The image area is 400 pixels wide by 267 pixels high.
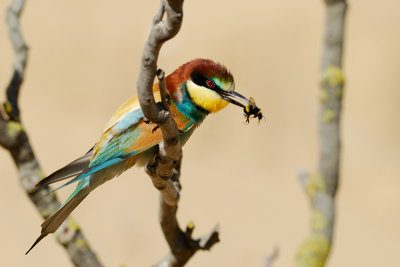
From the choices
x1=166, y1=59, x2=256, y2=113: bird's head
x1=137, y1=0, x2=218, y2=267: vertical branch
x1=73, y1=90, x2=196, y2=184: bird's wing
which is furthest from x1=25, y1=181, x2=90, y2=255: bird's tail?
x1=166, y1=59, x2=256, y2=113: bird's head

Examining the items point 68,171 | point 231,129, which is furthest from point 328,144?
point 231,129

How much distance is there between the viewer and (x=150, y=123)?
7.77 feet

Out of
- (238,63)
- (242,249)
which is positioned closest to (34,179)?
(242,249)

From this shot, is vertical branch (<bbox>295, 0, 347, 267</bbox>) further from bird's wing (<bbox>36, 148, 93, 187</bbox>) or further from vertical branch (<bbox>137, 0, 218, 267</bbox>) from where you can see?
bird's wing (<bbox>36, 148, 93, 187</bbox>)

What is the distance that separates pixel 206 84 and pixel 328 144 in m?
0.59

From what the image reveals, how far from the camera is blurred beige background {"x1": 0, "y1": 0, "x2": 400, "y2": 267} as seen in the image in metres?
5.50

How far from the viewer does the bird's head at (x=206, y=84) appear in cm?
234

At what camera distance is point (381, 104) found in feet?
22.2

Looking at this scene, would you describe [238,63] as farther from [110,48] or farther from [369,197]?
[369,197]

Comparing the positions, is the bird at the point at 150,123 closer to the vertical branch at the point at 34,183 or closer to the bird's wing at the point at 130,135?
the bird's wing at the point at 130,135

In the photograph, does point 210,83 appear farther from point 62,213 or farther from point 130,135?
point 62,213

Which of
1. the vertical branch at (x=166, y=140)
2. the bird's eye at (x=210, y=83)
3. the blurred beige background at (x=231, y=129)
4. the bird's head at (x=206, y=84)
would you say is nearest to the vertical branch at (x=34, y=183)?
the vertical branch at (x=166, y=140)

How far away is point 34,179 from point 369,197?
3.99 meters

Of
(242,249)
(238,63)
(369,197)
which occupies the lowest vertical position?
(369,197)
